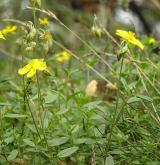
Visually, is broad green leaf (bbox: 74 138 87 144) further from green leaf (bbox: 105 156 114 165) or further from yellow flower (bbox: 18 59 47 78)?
yellow flower (bbox: 18 59 47 78)

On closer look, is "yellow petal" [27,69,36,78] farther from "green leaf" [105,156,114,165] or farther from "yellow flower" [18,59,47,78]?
"green leaf" [105,156,114,165]

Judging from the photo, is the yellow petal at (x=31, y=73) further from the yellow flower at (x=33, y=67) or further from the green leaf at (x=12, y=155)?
the green leaf at (x=12, y=155)

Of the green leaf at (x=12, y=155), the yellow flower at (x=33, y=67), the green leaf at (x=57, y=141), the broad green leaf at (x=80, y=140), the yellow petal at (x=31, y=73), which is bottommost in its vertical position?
the green leaf at (x=12, y=155)

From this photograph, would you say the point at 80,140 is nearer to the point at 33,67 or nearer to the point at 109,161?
the point at 109,161

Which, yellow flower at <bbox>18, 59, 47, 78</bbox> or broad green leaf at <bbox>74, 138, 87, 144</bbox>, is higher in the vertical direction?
yellow flower at <bbox>18, 59, 47, 78</bbox>

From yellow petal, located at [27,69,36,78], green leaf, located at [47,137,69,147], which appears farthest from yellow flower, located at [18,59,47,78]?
green leaf, located at [47,137,69,147]

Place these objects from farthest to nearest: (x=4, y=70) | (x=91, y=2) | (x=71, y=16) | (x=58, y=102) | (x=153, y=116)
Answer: (x=91, y=2), (x=71, y=16), (x=4, y=70), (x=58, y=102), (x=153, y=116)

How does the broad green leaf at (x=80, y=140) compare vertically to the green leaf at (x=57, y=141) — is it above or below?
below

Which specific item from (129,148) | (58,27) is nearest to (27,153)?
(129,148)

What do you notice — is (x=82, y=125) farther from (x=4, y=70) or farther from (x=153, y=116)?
(x=4, y=70)

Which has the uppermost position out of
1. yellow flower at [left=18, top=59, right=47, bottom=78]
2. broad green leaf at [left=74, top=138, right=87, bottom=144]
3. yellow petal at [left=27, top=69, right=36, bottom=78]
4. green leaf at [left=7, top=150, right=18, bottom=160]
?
yellow flower at [left=18, top=59, right=47, bottom=78]

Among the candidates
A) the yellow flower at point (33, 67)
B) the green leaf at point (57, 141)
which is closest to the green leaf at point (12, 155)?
the green leaf at point (57, 141)
